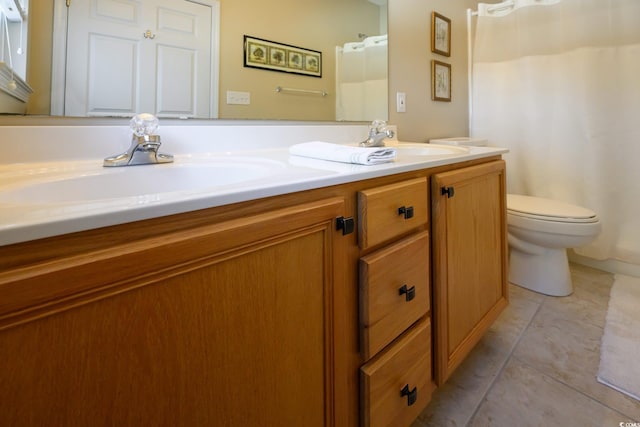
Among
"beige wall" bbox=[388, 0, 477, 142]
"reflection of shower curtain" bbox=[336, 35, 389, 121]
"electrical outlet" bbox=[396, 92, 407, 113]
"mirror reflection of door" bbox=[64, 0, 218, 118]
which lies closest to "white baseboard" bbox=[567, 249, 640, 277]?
"beige wall" bbox=[388, 0, 477, 142]

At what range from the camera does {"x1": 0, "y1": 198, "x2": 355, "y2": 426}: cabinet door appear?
33 cm

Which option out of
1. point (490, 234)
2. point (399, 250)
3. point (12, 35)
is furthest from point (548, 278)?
point (12, 35)

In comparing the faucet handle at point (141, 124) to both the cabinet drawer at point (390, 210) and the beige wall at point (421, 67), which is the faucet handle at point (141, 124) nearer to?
the cabinet drawer at point (390, 210)

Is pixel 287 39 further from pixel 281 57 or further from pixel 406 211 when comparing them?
pixel 406 211

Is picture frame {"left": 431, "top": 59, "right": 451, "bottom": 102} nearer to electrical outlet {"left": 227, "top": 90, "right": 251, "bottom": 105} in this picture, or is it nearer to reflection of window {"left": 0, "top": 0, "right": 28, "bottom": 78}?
electrical outlet {"left": 227, "top": 90, "right": 251, "bottom": 105}

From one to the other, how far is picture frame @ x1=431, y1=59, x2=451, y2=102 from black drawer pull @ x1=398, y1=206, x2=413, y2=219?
134 cm

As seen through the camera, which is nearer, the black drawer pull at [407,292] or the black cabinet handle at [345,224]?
the black cabinet handle at [345,224]

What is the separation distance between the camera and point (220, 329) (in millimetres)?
457

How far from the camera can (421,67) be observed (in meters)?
1.79

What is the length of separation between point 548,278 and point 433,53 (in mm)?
1369

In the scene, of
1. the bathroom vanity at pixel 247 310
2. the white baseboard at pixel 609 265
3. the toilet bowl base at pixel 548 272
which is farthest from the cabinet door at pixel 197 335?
the white baseboard at pixel 609 265

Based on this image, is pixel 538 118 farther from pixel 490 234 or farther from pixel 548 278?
pixel 490 234

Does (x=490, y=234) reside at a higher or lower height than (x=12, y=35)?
lower

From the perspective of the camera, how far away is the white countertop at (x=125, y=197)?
331mm
